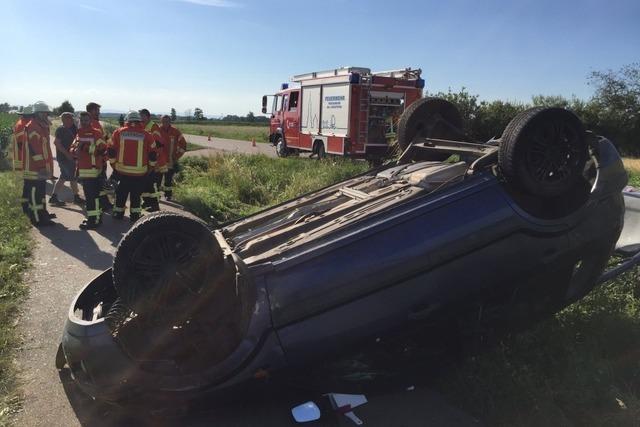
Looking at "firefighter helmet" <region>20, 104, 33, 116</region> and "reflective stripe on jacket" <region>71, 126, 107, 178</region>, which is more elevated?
"firefighter helmet" <region>20, 104, 33, 116</region>

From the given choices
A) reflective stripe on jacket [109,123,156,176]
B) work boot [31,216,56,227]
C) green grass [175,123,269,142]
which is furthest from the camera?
green grass [175,123,269,142]

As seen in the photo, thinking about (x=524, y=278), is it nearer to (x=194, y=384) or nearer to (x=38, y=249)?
(x=194, y=384)

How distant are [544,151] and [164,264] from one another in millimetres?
2312

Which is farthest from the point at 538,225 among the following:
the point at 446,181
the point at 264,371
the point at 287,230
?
the point at 264,371

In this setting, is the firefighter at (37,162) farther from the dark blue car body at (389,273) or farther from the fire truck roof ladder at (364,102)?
the fire truck roof ladder at (364,102)

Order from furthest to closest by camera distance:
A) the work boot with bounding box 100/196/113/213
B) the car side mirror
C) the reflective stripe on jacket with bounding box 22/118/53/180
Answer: the work boot with bounding box 100/196/113/213, the reflective stripe on jacket with bounding box 22/118/53/180, the car side mirror

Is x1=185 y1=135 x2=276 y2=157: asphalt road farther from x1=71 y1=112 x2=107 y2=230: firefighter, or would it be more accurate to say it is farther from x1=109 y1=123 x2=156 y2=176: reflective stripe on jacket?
x1=109 y1=123 x2=156 y2=176: reflective stripe on jacket

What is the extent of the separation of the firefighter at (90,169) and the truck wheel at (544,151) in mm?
6521

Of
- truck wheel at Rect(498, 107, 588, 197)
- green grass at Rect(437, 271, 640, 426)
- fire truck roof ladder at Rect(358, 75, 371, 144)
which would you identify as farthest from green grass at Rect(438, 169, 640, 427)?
fire truck roof ladder at Rect(358, 75, 371, 144)

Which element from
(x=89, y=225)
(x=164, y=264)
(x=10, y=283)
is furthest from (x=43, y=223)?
(x=164, y=264)

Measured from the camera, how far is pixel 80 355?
2828 millimetres

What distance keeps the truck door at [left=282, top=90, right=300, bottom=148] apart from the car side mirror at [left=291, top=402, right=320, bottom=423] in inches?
705

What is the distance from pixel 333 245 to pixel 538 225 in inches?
49.2

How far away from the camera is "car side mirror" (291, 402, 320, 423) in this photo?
2.96 meters
